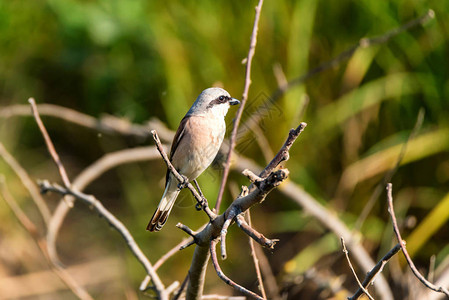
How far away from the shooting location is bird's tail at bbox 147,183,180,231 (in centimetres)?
228

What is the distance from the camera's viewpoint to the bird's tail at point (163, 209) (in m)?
2.28

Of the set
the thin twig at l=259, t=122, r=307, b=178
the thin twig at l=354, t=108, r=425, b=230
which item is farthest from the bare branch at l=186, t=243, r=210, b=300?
the thin twig at l=354, t=108, r=425, b=230

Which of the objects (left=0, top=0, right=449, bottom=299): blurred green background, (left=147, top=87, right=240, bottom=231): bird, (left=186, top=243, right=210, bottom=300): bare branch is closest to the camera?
(left=186, top=243, right=210, bottom=300): bare branch

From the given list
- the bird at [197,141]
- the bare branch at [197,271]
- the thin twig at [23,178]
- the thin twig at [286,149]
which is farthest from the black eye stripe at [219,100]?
the thin twig at [286,149]

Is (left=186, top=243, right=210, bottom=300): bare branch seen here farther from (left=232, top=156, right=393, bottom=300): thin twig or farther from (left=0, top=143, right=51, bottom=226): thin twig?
(left=232, top=156, right=393, bottom=300): thin twig

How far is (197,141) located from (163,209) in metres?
0.33

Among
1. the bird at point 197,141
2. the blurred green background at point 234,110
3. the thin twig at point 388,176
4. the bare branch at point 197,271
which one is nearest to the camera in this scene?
the bare branch at point 197,271

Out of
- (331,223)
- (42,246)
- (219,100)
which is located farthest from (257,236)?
(331,223)

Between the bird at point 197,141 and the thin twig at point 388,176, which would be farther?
the thin twig at point 388,176

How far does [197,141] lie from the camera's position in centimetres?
232

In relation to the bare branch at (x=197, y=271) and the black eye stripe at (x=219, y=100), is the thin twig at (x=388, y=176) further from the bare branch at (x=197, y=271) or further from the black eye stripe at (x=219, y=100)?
the bare branch at (x=197, y=271)

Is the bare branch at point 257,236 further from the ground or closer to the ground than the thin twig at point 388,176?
closer to the ground

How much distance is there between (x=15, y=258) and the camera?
5027mm

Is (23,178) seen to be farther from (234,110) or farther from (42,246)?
(234,110)
